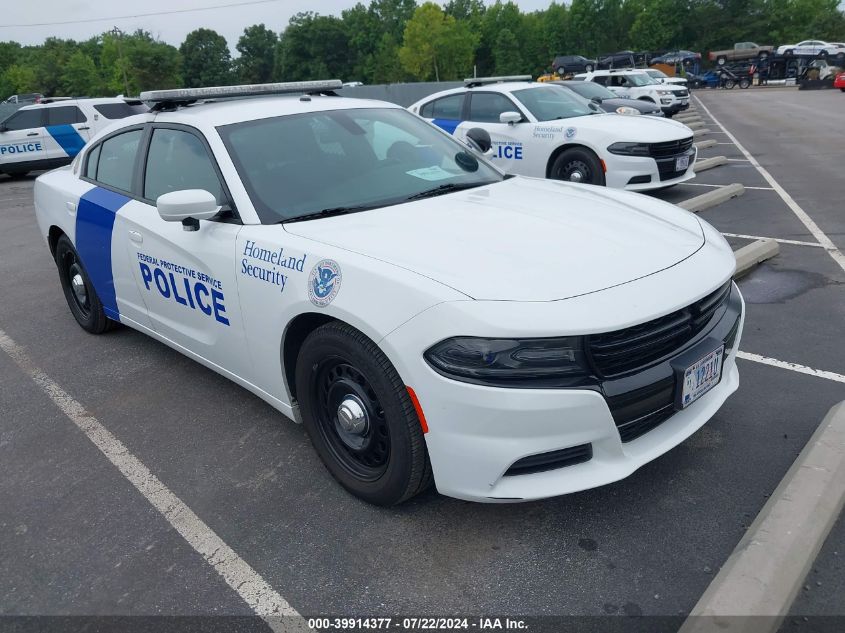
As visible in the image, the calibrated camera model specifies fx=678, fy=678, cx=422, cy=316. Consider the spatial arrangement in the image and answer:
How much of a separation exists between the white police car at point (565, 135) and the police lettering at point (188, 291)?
5.55 metres

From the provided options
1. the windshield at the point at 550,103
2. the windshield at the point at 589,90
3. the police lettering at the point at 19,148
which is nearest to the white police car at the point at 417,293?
the windshield at the point at 550,103

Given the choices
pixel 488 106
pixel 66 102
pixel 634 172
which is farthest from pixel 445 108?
pixel 66 102

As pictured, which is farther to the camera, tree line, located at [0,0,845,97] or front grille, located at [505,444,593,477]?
tree line, located at [0,0,845,97]

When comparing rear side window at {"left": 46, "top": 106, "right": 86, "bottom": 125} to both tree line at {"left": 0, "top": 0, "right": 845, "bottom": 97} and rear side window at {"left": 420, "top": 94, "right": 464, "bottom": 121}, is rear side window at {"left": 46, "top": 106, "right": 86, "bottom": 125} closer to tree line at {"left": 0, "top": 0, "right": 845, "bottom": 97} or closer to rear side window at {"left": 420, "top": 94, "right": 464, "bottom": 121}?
rear side window at {"left": 420, "top": 94, "right": 464, "bottom": 121}

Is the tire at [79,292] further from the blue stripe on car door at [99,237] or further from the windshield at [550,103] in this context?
the windshield at [550,103]

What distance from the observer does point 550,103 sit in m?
9.20

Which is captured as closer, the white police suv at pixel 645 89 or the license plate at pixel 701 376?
the license plate at pixel 701 376

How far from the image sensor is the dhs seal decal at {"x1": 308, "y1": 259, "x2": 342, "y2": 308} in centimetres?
262

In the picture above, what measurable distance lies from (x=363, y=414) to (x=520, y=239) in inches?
37.3

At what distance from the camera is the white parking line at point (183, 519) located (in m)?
2.40

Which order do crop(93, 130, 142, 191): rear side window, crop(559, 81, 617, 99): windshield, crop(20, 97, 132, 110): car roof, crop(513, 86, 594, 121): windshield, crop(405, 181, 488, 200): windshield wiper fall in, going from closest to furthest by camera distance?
crop(405, 181, 488, 200): windshield wiper, crop(93, 130, 142, 191): rear side window, crop(513, 86, 594, 121): windshield, crop(559, 81, 617, 99): windshield, crop(20, 97, 132, 110): car roof

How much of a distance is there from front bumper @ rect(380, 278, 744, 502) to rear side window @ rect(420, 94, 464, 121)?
7.77 meters

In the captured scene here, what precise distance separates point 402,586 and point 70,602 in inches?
47.4

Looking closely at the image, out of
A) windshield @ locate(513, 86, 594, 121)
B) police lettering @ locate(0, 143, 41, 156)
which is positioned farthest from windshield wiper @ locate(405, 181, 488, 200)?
police lettering @ locate(0, 143, 41, 156)
